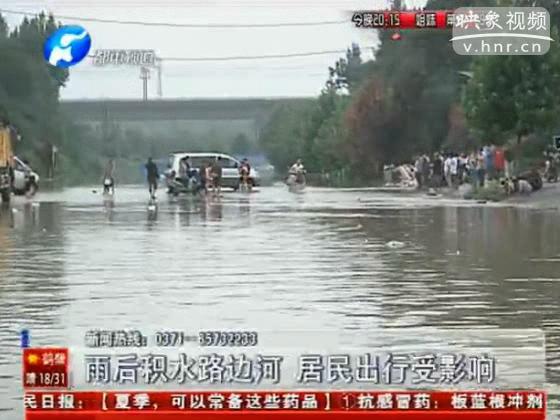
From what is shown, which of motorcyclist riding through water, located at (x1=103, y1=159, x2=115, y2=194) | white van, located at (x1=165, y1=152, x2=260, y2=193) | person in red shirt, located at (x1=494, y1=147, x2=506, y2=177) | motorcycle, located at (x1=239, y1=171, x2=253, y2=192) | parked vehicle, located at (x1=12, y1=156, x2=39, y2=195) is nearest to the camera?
motorcyclist riding through water, located at (x1=103, y1=159, x2=115, y2=194)

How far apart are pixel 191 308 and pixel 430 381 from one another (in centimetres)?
610

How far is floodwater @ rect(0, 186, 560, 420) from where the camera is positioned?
34.4 ft

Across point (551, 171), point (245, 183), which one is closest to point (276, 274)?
point (551, 171)

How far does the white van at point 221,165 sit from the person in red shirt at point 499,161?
6929mm

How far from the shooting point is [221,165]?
1636 inches

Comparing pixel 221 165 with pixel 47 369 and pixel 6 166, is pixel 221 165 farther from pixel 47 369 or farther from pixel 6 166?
pixel 47 369

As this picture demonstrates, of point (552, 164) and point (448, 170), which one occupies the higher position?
point (552, 164)

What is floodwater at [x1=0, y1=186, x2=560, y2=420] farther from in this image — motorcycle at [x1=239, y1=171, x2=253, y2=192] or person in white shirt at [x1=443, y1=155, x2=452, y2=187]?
motorcycle at [x1=239, y1=171, x2=253, y2=192]

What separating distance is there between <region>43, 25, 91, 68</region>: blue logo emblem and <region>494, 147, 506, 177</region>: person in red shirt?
30948 millimetres

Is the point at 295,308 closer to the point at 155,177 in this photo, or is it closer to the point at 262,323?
the point at 262,323

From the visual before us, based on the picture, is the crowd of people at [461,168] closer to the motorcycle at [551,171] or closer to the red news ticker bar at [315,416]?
the motorcycle at [551,171]

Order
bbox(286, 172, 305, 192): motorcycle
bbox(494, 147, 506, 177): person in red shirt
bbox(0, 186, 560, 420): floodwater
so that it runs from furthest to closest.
→ bbox(286, 172, 305, 192): motorcycle, bbox(494, 147, 506, 177): person in red shirt, bbox(0, 186, 560, 420): floodwater

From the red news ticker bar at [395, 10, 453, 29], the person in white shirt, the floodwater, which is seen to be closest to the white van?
the person in white shirt

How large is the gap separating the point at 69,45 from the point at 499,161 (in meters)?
31.4
